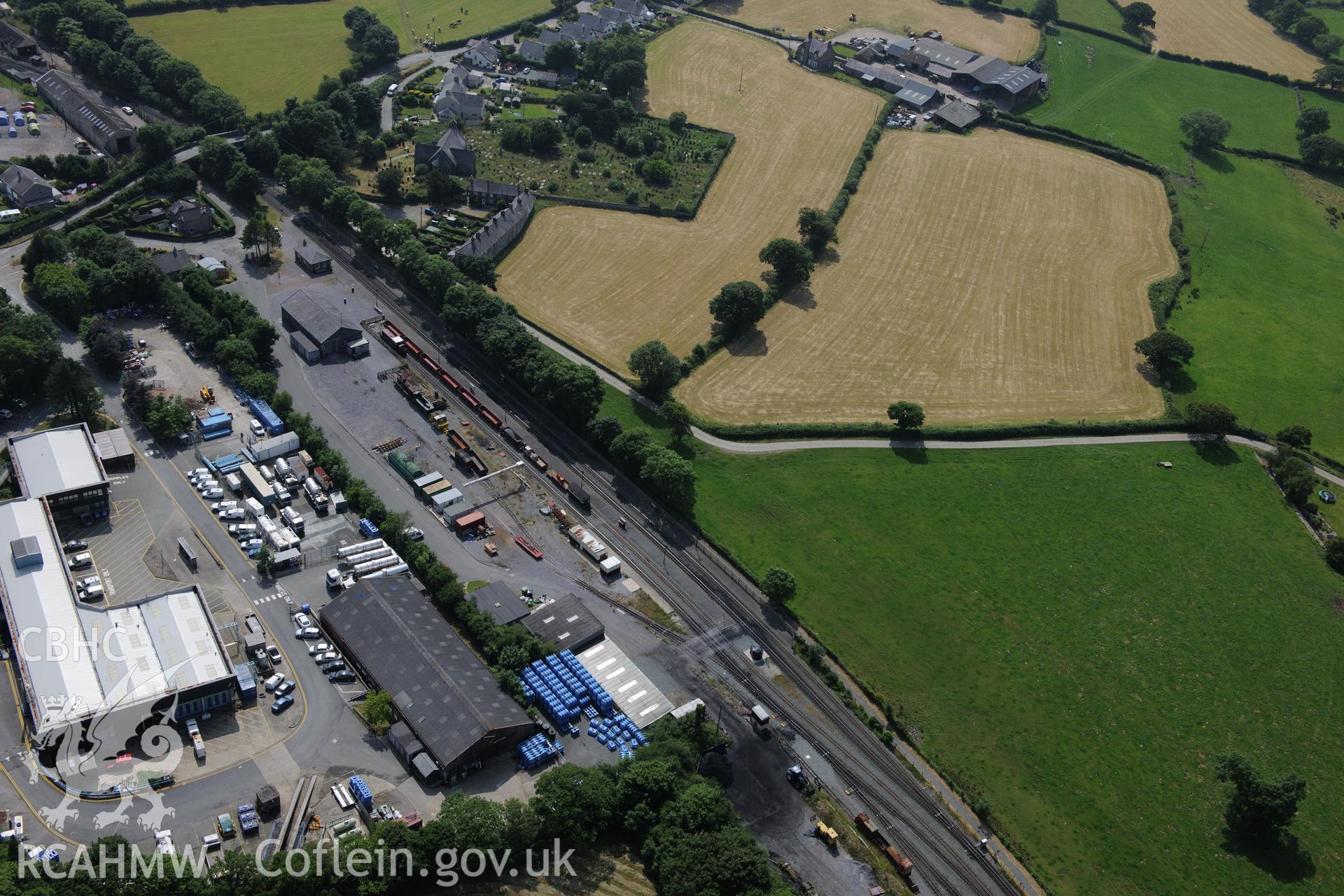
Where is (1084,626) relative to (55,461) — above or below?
below

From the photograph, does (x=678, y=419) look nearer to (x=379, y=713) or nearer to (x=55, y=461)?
(x=379, y=713)

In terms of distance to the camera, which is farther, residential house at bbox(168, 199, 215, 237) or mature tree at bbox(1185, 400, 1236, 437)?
residential house at bbox(168, 199, 215, 237)

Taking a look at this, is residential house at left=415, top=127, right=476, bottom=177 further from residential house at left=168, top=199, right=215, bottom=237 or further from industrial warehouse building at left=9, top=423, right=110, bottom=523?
industrial warehouse building at left=9, top=423, right=110, bottom=523

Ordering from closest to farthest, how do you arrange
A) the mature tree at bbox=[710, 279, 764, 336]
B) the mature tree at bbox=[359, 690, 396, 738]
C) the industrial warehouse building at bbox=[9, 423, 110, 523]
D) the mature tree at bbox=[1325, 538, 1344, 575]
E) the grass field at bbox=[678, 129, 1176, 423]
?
the mature tree at bbox=[359, 690, 396, 738] < the industrial warehouse building at bbox=[9, 423, 110, 523] < the mature tree at bbox=[1325, 538, 1344, 575] < the grass field at bbox=[678, 129, 1176, 423] < the mature tree at bbox=[710, 279, 764, 336]

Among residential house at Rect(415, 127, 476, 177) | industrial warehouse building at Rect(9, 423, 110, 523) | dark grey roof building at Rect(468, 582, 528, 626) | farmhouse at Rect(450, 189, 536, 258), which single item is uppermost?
residential house at Rect(415, 127, 476, 177)

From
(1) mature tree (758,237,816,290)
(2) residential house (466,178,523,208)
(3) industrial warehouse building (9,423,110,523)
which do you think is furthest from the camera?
(2) residential house (466,178,523,208)

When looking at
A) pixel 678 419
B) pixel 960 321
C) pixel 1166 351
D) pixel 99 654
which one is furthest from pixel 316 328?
pixel 1166 351

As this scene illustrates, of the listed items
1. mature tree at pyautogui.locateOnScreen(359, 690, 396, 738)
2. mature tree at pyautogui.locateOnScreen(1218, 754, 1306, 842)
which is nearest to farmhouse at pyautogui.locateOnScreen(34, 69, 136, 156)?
mature tree at pyautogui.locateOnScreen(359, 690, 396, 738)
